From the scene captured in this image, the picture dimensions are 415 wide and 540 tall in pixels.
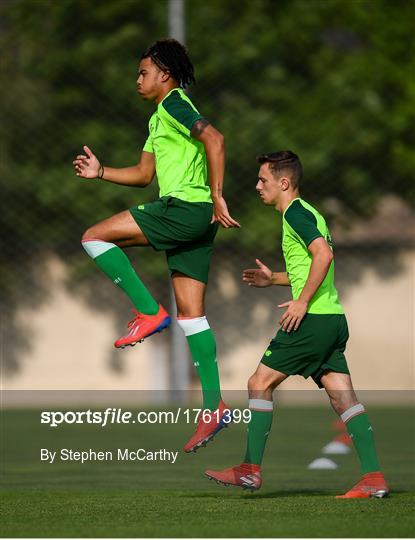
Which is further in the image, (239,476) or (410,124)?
(410,124)

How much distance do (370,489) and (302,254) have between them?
1.36 m

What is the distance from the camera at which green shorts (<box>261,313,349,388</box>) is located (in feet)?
23.4

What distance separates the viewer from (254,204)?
20266mm

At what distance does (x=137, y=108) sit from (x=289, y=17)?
3295 millimetres

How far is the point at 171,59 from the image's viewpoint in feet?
24.5

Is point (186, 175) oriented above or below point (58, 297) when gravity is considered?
below

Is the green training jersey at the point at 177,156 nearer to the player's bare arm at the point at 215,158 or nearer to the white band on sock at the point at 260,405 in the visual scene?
the player's bare arm at the point at 215,158

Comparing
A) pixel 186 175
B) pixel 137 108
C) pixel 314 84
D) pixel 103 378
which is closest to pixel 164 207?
pixel 186 175

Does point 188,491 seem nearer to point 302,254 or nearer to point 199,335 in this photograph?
Result: point 199,335

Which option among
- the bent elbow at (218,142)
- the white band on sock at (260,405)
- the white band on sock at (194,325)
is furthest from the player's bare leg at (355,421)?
the bent elbow at (218,142)

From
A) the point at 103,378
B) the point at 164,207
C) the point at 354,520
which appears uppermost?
the point at 103,378

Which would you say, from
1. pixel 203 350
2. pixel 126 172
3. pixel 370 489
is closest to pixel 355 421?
pixel 370 489

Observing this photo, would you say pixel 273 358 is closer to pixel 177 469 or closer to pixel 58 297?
pixel 177 469

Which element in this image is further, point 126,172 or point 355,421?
point 126,172
